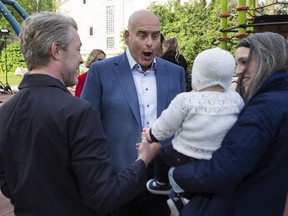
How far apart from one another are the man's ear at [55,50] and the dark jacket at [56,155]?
0.10 metres

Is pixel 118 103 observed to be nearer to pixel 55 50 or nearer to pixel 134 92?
pixel 134 92

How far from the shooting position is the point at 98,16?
1683 inches

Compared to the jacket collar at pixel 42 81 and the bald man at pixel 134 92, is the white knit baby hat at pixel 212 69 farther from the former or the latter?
the bald man at pixel 134 92

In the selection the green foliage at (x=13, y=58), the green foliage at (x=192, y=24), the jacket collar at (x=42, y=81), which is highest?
the green foliage at (x=192, y=24)

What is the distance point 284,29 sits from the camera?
6043 mm

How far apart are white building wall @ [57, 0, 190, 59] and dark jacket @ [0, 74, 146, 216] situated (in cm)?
3944

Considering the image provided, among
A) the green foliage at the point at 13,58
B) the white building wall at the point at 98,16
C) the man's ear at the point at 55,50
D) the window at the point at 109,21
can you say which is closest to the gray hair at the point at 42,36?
the man's ear at the point at 55,50

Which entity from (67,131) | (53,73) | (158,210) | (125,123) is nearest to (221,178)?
(67,131)

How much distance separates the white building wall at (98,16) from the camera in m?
41.1

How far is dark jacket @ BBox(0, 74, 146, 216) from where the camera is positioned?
161 centimetres

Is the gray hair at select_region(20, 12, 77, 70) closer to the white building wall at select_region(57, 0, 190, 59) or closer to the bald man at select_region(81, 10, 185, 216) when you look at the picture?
the bald man at select_region(81, 10, 185, 216)

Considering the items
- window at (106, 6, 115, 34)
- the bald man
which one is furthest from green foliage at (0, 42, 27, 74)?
the bald man

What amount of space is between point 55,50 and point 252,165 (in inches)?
37.3

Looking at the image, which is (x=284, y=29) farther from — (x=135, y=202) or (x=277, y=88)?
(x=277, y=88)
